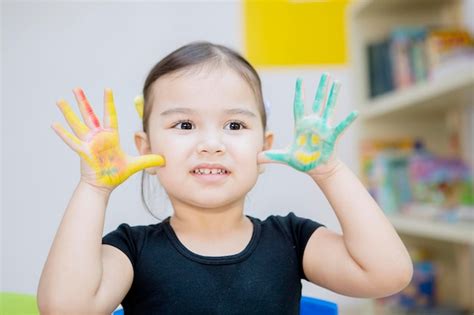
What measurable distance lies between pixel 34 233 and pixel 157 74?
24.8 inches

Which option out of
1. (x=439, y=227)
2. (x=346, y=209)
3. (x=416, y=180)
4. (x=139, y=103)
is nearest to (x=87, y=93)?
(x=139, y=103)

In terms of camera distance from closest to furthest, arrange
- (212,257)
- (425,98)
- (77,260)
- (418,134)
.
Result: 1. (77,260)
2. (212,257)
3. (425,98)
4. (418,134)

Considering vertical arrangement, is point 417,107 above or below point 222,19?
below

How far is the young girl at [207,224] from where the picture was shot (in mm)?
707

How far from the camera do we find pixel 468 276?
6.93 feet

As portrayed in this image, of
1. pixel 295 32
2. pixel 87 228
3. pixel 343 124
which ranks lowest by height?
pixel 87 228

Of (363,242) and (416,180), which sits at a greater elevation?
(363,242)

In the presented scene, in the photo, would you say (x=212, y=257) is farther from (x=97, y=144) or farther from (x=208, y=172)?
(x=97, y=144)

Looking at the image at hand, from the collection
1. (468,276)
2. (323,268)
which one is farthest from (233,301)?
(468,276)

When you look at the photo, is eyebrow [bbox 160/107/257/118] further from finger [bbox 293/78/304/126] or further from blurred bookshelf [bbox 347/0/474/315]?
blurred bookshelf [bbox 347/0/474/315]

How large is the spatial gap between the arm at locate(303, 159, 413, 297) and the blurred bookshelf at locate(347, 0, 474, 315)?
103 centimetres

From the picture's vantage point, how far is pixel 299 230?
878 millimetres

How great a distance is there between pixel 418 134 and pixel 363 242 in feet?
5.34

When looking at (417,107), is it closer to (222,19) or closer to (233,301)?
(222,19)
